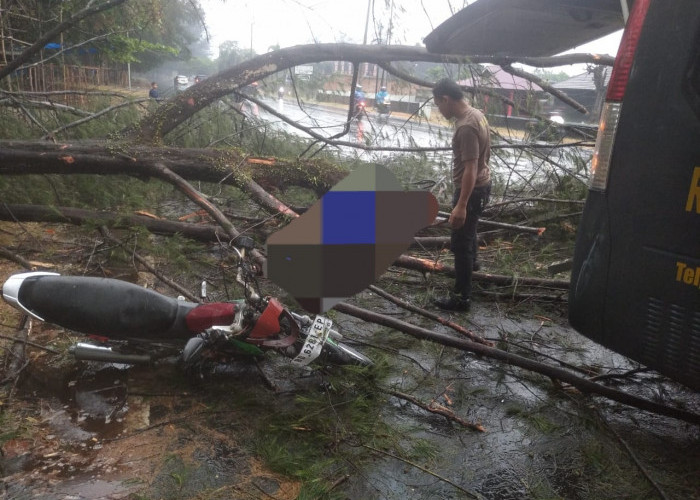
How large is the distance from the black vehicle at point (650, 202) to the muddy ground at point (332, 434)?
65 centimetres

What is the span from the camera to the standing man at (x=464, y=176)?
340 centimetres

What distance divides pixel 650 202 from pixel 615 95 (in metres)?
0.48

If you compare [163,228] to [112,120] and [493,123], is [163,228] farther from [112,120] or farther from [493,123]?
[493,123]

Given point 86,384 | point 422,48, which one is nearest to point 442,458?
point 86,384

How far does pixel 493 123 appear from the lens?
183 inches

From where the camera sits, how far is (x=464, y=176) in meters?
3.42

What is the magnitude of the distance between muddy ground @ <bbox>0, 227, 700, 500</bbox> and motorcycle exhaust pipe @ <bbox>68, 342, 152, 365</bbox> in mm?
162

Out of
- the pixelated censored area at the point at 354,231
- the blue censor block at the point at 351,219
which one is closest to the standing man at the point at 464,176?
the pixelated censored area at the point at 354,231

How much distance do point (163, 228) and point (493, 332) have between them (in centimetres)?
291

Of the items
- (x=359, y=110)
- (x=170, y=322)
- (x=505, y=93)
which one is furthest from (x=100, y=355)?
(x=505, y=93)

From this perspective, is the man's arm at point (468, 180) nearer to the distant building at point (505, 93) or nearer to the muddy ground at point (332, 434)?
the muddy ground at point (332, 434)

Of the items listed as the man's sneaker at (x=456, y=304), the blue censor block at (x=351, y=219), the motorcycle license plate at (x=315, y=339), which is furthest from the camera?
the man's sneaker at (x=456, y=304)

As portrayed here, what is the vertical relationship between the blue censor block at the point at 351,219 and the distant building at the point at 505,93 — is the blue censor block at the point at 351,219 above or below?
below

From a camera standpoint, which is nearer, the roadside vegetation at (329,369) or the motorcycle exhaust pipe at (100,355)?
the roadside vegetation at (329,369)
